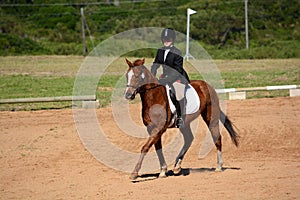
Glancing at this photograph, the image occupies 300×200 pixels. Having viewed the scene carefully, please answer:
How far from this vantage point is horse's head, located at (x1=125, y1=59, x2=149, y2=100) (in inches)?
348

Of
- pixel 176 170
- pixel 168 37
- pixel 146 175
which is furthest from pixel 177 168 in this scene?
pixel 168 37

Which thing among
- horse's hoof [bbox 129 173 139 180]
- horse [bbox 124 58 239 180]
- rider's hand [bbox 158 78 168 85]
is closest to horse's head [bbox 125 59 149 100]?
horse [bbox 124 58 239 180]

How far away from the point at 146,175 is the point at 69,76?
1794cm

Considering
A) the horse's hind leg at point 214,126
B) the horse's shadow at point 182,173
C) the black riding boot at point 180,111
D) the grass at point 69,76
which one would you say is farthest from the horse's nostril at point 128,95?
the grass at point 69,76

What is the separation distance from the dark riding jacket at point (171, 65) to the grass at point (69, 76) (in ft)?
28.5

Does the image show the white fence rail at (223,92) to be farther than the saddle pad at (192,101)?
Yes

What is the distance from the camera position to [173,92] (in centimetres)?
973

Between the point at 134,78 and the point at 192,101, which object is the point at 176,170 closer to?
the point at 192,101

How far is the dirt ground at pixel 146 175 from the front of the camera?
8.47 metres

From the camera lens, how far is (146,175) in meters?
9.98

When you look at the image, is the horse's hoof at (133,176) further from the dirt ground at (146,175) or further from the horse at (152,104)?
the dirt ground at (146,175)

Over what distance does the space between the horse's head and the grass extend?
362 inches

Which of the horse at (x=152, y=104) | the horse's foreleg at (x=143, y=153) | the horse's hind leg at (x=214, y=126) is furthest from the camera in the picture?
the horse's hind leg at (x=214, y=126)

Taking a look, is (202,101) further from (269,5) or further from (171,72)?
(269,5)
